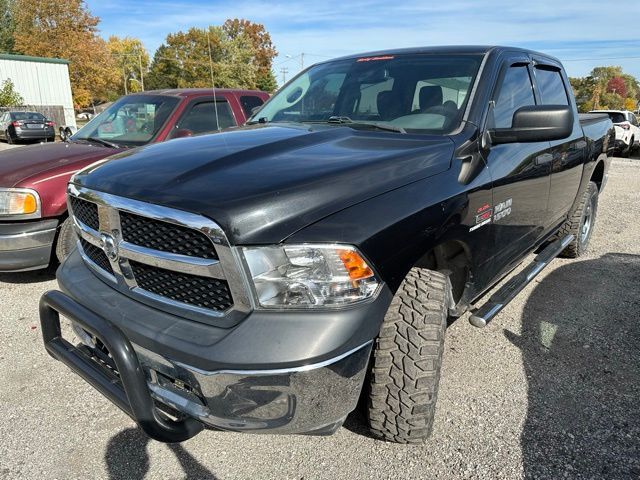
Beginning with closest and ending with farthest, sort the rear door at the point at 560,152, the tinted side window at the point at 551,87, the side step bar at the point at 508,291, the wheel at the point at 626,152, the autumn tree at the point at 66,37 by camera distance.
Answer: the side step bar at the point at 508,291, the rear door at the point at 560,152, the tinted side window at the point at 551,87, the wheel at the point at 626,152, the autumn tree at the point at 66,37

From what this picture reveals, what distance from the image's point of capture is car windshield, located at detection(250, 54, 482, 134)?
9.62ft

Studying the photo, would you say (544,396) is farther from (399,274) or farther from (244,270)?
(244,270)

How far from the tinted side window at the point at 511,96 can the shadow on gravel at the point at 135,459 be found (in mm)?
2360

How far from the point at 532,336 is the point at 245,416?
250 cm

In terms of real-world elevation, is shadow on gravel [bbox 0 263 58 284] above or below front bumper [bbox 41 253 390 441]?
below

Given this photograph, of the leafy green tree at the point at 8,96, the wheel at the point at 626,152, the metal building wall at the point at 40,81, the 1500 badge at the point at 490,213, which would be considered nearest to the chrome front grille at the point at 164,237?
the 1500 badge at the point at 490,213

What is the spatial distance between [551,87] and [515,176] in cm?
166

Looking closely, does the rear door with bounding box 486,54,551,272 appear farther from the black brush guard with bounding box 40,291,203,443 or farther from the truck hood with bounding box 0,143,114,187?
the truck hood with bounding box 0,143,114,187

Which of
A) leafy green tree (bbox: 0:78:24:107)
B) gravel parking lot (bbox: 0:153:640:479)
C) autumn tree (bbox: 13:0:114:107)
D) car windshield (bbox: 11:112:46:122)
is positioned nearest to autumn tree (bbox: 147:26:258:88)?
autumn tree (bbox: 13:0:114:107)

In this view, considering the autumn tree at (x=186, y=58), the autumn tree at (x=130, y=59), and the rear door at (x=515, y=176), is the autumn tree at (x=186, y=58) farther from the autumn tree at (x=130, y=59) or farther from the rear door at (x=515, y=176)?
the rear door at (x=515, y=176)

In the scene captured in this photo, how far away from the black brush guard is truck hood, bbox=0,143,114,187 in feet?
7.72

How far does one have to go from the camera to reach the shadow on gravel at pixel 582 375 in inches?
93.5

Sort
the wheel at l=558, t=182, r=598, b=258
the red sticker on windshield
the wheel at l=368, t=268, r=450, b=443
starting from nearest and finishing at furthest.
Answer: the wheel at l=368, t=268, r=450, b=443, the red sticker on windshield, the wheel at l=558, t=182, r=598, b=258

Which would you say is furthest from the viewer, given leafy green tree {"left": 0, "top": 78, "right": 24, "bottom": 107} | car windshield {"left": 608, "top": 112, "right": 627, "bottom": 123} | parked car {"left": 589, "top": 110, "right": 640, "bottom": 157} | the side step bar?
leafy green tree {"left": 0, "top": 78, "right": 24, "bottom": 107}
